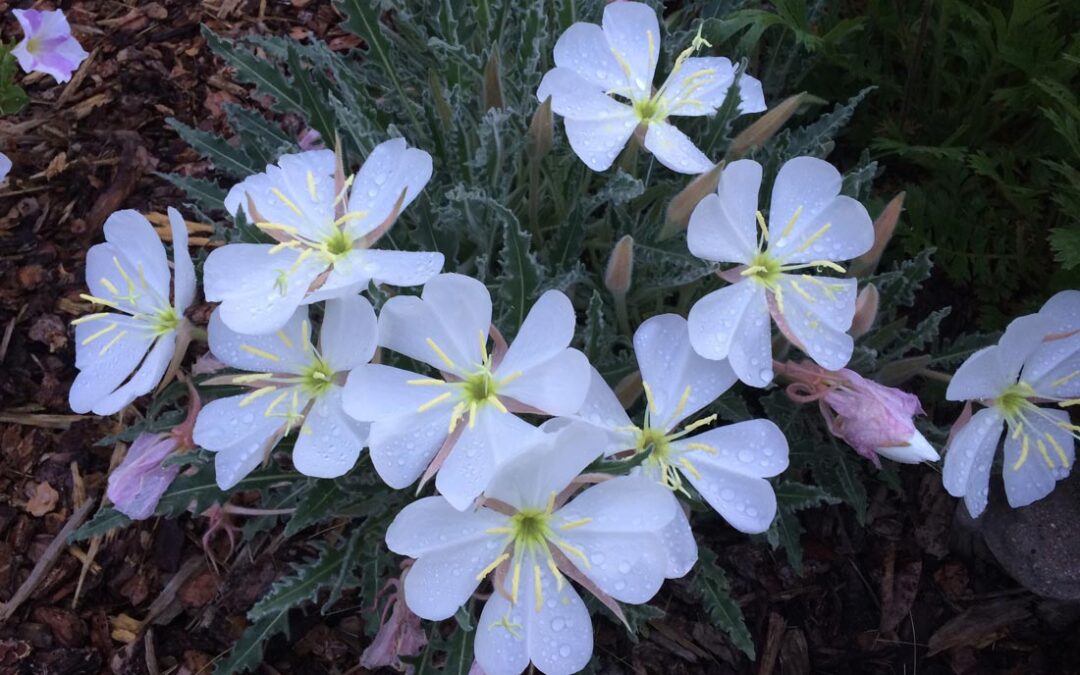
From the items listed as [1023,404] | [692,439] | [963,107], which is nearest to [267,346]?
[692,439]

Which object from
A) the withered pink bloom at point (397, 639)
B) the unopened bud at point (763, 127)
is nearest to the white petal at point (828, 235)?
the unopened bud at point (763, 127)

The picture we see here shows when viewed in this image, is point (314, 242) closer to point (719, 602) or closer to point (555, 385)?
point (555, 385)

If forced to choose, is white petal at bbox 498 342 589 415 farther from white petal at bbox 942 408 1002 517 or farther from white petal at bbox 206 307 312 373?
white petal at bbox 942 408 1002 517

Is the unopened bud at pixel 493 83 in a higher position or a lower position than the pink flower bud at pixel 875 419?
higher

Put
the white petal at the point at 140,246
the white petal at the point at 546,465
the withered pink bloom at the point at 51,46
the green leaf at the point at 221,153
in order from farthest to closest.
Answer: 1. the withered pink bloom at the point at 51,46
2. the green leaf at the point at 221,153
3. the white petal at the point at 140,246
4. the white petal at the point at 546,465

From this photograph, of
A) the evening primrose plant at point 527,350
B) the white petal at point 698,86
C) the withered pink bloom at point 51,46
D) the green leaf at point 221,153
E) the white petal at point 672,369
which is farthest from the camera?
the withered pink bloom at point 51,46

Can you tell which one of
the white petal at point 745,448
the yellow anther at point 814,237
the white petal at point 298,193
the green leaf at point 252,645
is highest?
the white petal at point 298,193

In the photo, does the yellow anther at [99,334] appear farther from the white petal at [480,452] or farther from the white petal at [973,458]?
the white petal at [973,458]
